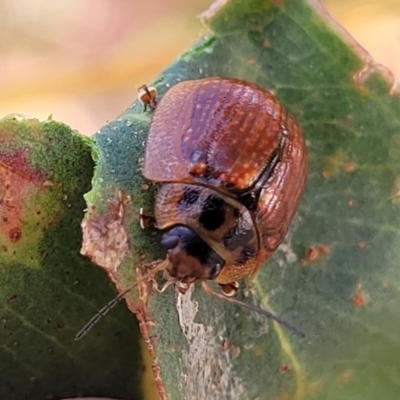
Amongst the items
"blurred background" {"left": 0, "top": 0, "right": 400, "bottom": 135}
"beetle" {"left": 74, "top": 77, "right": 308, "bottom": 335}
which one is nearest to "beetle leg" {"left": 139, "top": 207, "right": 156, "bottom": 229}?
"beetle" {"left": 74, "top": 77, "right": 308, "bottom": 335}

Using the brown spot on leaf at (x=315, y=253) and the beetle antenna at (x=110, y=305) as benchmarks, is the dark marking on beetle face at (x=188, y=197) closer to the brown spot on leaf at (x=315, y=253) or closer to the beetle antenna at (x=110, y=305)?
the beetle antenna at (x=110, y=305)

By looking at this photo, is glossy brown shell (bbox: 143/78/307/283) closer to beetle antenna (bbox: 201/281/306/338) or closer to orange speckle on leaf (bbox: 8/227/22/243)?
beetle antenna (bbox: 201/281/306/338)

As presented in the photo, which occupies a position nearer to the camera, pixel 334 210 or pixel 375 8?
pixel 334 210

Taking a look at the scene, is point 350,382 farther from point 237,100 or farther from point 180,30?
point 180,30

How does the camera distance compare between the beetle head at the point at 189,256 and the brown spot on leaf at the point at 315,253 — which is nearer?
the beetle head at the point at 189,256

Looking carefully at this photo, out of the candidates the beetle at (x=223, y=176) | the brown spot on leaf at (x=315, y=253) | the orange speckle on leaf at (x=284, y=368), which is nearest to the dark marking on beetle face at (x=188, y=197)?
the beetle at (x=223, y=176)

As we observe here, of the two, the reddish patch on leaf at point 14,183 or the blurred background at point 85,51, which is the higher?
the blurred background at point 85,51

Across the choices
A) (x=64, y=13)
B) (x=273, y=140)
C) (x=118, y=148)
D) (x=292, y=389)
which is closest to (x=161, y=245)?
(x=118, y=148)
